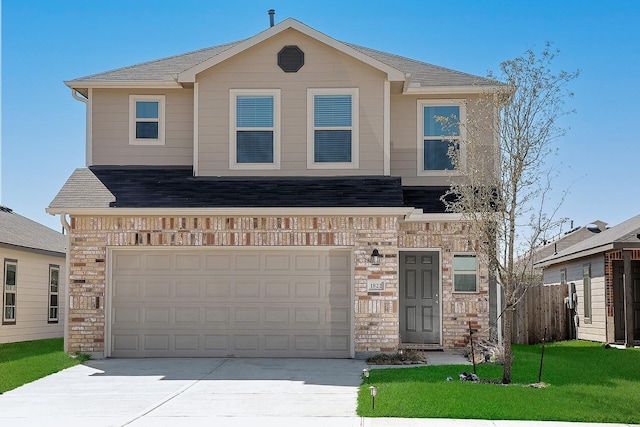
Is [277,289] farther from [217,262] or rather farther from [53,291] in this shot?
[53,291]

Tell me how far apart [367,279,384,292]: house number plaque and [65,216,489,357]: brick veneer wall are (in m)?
0.08

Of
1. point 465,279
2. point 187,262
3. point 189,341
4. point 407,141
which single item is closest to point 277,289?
point 187,262

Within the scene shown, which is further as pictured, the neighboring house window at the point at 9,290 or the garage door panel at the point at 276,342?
the neighboring house window at the point at 9,290

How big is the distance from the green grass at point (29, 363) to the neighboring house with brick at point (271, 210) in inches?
26.3

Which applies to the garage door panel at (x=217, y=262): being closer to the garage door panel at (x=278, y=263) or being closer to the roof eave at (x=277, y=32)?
the garage door panel at (x=278, y=263)

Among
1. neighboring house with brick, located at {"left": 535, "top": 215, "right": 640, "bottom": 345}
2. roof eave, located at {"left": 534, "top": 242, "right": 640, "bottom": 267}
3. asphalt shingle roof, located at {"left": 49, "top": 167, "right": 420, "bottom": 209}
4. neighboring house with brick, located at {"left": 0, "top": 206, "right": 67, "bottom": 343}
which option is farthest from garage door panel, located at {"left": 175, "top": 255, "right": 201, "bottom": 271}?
neighboring house with brick, located at {"left": 535, "top": 215, "right": 640, "bottom": 345}

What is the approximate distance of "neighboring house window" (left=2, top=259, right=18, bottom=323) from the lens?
20.3m

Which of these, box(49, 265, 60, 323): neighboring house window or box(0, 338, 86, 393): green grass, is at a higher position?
box(49, 265, 60, 323): neighboring house window

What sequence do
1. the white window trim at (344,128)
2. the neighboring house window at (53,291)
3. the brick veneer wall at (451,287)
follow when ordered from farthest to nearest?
1. the neighboring house window at (53,291)
2. the brick veneer wall at (451,287)
3. the white window trim at (344,128)

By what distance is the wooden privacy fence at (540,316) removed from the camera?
19.5 meters

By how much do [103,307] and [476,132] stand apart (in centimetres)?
776

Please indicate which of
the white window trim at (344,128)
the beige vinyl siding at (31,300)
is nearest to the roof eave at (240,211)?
the white window trim at (344,128)

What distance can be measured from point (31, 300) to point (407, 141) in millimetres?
11052

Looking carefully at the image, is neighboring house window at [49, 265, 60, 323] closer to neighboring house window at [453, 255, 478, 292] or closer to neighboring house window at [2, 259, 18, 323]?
neighboring house window at [2, 259, 18, 323]
